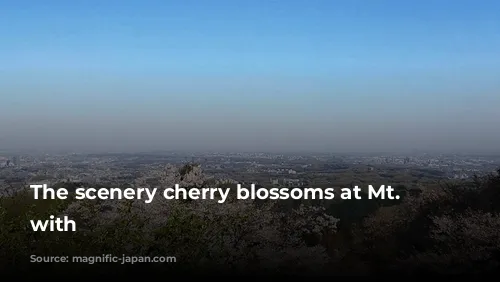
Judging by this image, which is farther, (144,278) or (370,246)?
(370,246)

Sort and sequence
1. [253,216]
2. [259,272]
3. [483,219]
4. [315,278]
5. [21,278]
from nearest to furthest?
1. [21,278]
2. [315,278]
3. [259,272]
4. [253,216]
5. [483,219]

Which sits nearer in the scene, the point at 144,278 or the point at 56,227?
the point at 144,278

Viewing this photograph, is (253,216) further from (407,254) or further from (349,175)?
(349,175)

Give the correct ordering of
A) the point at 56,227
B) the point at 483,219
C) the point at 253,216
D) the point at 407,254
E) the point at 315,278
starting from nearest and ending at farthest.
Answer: the point at 315,278 < the point at 56,227 < the point at 253,216 < the point at 483,219 < the point at 407,254

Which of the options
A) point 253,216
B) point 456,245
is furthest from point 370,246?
point 253,216

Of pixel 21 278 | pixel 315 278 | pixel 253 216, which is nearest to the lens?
pixel 21 278

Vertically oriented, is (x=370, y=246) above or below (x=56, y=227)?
below

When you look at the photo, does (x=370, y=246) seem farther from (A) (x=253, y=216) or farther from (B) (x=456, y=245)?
(A) (x=253, y=216)

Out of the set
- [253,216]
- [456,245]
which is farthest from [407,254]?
[253,216]

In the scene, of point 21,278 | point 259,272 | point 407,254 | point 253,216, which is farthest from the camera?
point 407,254
